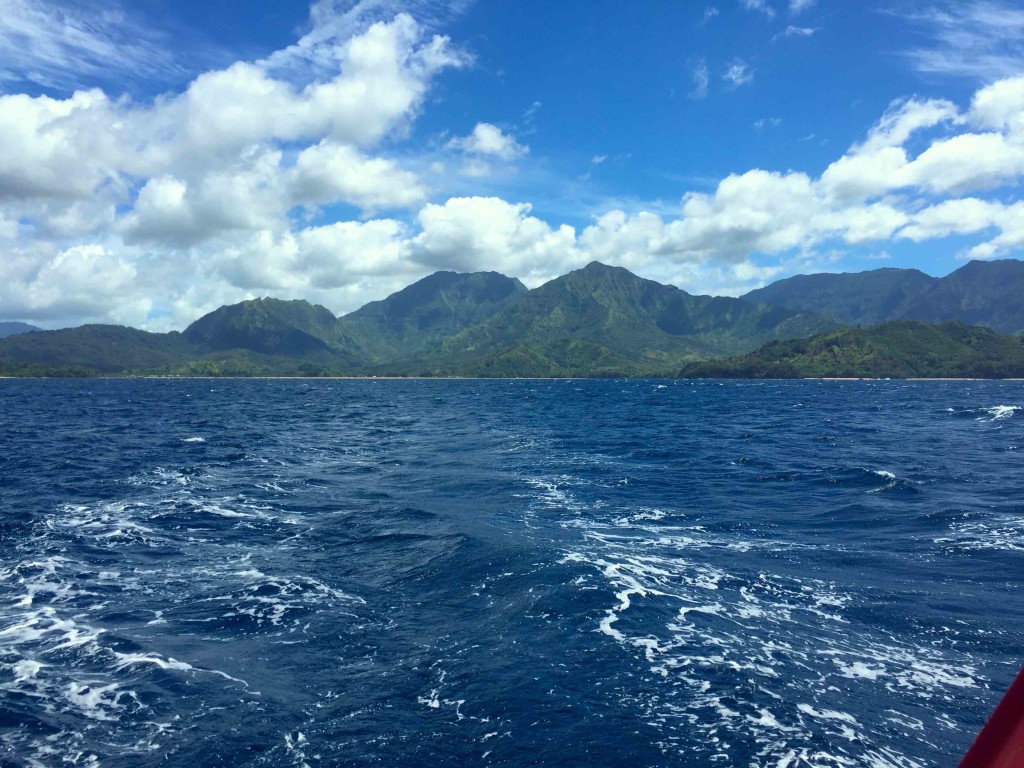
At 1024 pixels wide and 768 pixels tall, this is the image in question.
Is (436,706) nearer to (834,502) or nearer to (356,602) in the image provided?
(356,602)

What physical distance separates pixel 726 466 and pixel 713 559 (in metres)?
30.4

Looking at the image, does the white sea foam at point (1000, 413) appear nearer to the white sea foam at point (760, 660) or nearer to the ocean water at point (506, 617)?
the ocean water at point (506, 617)

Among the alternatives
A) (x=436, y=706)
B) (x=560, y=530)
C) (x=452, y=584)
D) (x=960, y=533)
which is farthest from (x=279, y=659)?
(x=960, y=533)

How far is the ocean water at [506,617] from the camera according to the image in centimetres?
1609

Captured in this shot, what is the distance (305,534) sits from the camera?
117ft

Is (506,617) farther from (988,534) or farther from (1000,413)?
(1000,413)

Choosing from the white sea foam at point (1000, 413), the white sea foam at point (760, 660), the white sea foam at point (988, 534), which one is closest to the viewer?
the white sea foam at point (760, 660)

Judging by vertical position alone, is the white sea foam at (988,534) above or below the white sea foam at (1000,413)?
above

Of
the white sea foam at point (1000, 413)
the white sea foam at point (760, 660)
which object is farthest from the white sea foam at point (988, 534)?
the white sea foam at point (1000, 413)

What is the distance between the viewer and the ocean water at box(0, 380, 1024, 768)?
16094 millimetres

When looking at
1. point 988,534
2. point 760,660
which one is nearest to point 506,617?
point 760,660

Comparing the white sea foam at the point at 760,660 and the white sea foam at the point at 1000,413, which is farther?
the white sea foam at the point at 1000,413

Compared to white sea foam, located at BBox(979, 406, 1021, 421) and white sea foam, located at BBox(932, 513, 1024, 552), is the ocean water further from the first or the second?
white sea foam, located at BBox(979, 406, 1021, 421)

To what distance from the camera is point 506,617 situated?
77.2 ft
